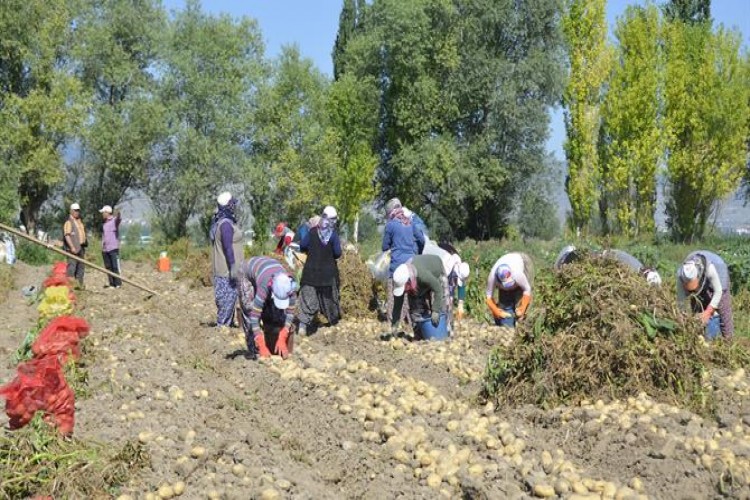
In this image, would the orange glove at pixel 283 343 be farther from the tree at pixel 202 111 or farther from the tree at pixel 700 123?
the tree at pixel 202 111

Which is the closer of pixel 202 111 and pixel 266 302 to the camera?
pixel 266 302

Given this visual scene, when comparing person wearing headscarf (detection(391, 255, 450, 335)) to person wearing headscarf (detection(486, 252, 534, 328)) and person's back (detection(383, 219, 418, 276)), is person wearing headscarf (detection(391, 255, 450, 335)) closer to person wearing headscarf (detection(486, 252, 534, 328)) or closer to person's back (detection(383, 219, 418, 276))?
person wearing headscarf (detection(486, 252, 534, 328))

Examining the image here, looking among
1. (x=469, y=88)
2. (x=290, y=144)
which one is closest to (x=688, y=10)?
(x=469, y=88)

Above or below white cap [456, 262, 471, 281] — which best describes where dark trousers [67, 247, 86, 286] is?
below

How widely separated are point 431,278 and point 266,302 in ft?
6.10

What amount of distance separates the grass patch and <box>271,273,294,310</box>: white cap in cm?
314

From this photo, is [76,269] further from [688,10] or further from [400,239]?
[688,10]

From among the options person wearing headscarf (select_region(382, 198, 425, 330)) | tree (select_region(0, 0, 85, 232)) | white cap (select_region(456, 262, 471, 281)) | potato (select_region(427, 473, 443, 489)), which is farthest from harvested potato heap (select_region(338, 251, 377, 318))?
tree (select_region(0, 0, 85, 232))

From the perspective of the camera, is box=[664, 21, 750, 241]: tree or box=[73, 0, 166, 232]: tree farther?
box=[73, 0, 166, 232]: tree

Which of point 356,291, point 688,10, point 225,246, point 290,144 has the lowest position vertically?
point 356,291

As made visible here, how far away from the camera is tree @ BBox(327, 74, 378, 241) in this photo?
3453cm

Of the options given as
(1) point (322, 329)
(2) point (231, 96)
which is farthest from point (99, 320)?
(2) point (231, 96)

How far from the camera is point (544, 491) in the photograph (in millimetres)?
4473

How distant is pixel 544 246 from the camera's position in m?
21.6
